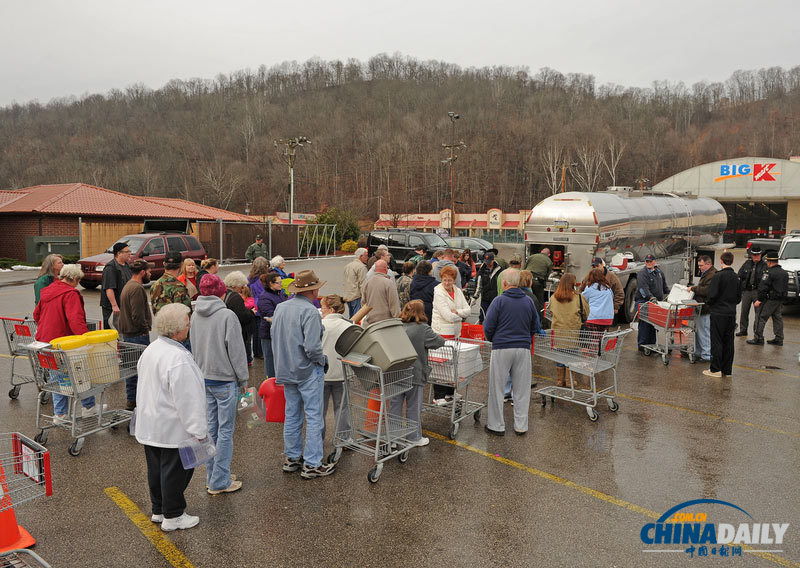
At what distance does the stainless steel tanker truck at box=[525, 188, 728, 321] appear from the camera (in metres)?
14.5

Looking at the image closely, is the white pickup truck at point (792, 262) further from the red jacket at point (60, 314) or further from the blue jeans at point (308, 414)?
the red jacket at point (60, 314)

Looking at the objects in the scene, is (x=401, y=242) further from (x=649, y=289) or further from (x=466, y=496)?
(x=466, y=496)

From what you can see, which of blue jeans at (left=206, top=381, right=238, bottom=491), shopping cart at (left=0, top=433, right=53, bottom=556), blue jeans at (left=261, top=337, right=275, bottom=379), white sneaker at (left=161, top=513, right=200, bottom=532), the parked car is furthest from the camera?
the parked car

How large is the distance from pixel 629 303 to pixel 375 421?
10.6 m

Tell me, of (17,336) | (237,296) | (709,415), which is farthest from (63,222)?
(709,415)

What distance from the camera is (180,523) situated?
4.76 m

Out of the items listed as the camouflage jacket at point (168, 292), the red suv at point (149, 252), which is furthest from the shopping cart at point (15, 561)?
the red suv at point (149, 252)

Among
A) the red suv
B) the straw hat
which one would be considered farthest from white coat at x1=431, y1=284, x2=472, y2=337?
the red suv

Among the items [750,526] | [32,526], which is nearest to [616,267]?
[750,526]

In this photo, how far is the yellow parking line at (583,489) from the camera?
4459 millimetres

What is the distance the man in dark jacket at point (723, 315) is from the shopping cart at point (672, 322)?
0.89 m

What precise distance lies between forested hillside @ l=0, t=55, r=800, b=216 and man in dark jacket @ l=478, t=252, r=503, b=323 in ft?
243

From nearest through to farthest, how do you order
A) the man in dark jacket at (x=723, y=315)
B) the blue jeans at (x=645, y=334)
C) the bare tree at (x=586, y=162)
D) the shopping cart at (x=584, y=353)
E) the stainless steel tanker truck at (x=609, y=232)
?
the shopping cart at (x=584, y=353), the man in dark jacket at (x=723, y=315), the blue jeans at (x=645, y=334), the stainless steel tanker truck at (x=609, y=232), the bare tree at (x=586, y=162)

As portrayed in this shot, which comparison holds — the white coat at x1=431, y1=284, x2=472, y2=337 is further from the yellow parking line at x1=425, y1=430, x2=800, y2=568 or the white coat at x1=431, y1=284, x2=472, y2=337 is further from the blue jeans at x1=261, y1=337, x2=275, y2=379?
the blue jeans at x1=261, y1=337, x2=275, y2=379
